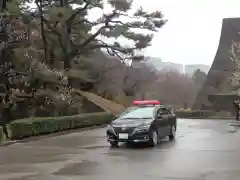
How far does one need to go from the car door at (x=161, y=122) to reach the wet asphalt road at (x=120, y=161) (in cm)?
42

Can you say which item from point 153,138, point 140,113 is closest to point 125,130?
point 153,138

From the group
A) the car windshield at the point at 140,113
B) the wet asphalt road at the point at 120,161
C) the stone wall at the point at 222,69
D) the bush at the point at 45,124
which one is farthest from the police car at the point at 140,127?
the stone wall at the point at 222,69

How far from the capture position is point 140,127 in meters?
14.5

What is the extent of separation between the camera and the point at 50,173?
9609 mm

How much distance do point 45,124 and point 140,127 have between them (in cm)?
651

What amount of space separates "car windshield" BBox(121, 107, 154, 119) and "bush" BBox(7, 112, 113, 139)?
459cm

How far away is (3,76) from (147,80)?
3616cm

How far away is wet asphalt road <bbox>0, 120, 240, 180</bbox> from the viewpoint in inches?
367

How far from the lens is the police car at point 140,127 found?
14430mm

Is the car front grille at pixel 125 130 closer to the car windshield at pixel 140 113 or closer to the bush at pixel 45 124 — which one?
the car windshield at pixel 140 113

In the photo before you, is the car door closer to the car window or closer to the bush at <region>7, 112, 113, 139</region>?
the car window

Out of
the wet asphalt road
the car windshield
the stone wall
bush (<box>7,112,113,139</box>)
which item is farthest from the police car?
the stone wall

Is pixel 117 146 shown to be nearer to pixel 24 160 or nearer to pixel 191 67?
pixel 24 160

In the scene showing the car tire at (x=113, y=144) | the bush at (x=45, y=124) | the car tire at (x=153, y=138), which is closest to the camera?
the car tire at (x=153, y=138)
